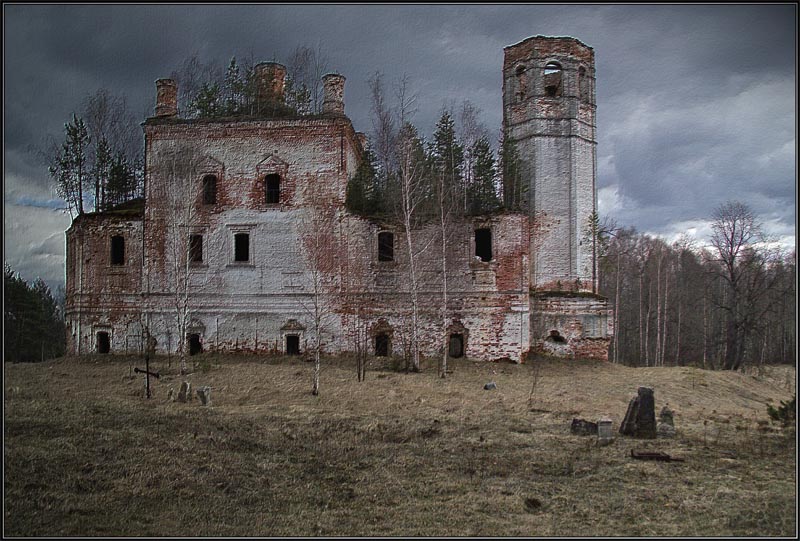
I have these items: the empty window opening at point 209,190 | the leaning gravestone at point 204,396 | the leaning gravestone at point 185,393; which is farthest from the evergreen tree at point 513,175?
the leaning gravestone at point 185,393

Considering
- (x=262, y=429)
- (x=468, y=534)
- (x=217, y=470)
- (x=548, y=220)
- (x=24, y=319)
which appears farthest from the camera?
(x=24, y=319)

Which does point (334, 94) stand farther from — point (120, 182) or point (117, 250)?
point (120, 182)

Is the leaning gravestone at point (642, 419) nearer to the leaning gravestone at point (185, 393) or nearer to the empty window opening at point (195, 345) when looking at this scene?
the leaning gravestone at point (185, 393)

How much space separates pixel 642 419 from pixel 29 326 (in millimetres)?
34512

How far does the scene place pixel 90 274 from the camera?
2288 centimetres

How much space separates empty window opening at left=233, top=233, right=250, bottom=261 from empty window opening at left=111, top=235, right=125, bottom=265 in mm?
4434

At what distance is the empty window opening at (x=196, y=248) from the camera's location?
2247 centimetres

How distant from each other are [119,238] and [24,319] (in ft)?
51.1

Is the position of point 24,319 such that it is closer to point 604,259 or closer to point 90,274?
point 90,274

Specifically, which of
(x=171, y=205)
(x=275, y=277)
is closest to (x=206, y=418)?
(x=275, y=277)

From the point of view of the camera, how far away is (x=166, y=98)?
2325 centimetres

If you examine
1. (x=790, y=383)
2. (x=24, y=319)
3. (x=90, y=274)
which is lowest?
(x=790, y=383)

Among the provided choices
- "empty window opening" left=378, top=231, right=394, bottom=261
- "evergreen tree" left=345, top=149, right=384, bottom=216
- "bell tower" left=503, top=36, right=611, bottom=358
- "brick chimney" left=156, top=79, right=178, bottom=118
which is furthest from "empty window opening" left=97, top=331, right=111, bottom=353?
"bell tower" left=503, top=36, right=611, bottom=358

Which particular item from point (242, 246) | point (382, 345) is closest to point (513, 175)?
point (382, 345)
